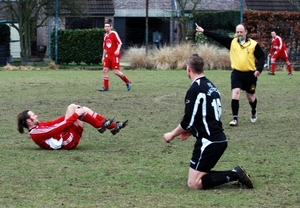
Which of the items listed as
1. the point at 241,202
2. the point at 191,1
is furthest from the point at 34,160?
the point at 191,1

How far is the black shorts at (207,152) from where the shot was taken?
7.24 meters

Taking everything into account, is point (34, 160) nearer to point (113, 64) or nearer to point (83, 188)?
point (83, 188)

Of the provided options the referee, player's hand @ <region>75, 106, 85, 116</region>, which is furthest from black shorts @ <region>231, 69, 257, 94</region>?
player's hand @ <region>75, 106, 85, 116</region>

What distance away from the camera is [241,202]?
6660 mm

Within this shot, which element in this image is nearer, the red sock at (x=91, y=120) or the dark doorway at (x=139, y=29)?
the red sock at (x=91, y=120)

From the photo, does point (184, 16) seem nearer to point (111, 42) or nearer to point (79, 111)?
point (111, 42)

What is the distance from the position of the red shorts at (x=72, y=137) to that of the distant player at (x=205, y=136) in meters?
2.53

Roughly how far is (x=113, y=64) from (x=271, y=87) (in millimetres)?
4813

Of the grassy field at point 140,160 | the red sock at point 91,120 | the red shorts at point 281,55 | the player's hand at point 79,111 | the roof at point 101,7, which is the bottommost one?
the grassy field at point 140,160

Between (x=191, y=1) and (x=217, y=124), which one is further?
(x=191, y=1)

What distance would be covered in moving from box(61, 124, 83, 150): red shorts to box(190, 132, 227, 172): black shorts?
267 centimetres

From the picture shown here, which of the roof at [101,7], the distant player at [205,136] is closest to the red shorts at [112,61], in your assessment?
the distant player at [205,136]

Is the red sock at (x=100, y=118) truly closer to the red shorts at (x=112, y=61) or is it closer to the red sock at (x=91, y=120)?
the red sock at (x=91, y=120)

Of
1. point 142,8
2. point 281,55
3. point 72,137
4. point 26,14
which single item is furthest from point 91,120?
point 142,8
